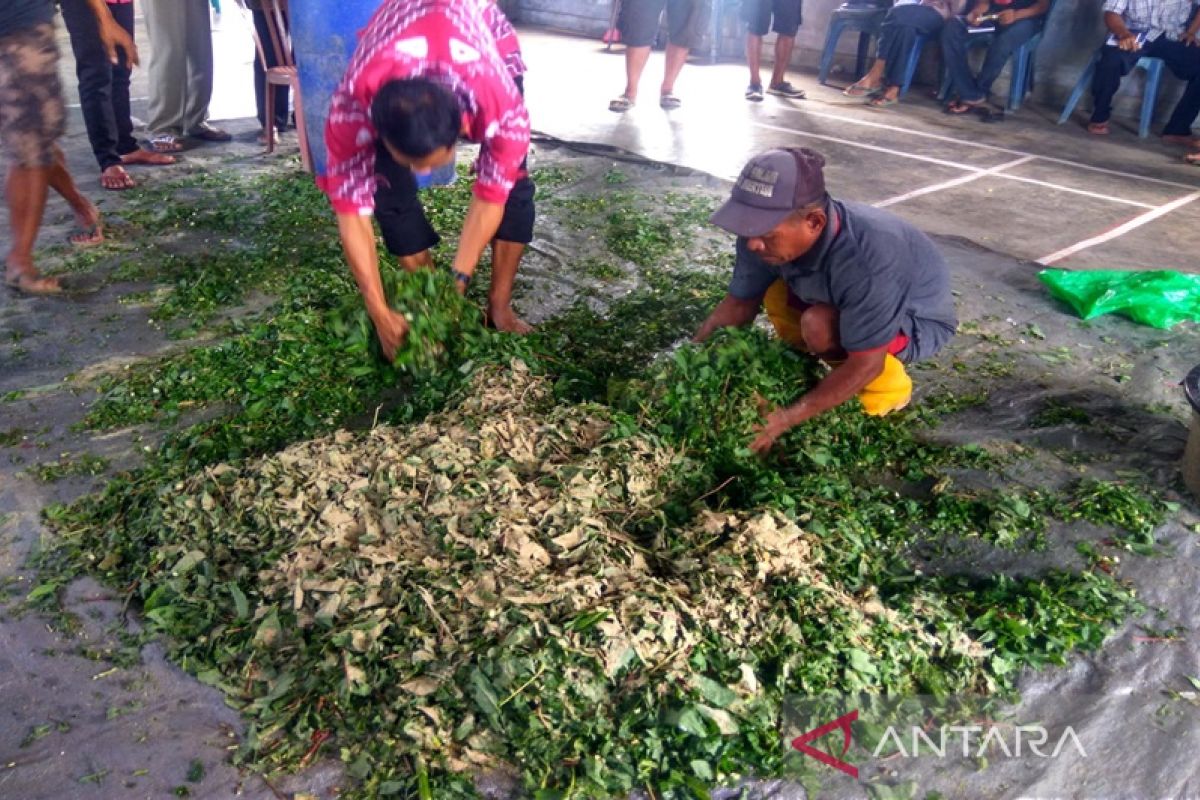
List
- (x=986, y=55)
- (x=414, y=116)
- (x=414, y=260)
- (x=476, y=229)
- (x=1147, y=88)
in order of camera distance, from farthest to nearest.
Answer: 1. (x=986, y=55)
2. (x=1147, y=88)
3. (x=414, y=260)
4. (x=476, y=229)
5. (x=414, y=116)

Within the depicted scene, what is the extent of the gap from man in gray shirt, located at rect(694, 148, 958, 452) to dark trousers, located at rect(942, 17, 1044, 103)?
6.16m

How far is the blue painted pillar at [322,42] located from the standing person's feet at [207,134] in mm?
1539

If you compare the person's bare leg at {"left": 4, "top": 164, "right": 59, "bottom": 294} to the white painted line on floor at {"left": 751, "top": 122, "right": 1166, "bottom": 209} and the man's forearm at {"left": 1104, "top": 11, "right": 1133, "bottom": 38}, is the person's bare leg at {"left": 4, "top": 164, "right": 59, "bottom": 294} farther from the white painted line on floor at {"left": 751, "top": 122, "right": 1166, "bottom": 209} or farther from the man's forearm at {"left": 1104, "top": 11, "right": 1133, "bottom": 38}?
the man's forearm at {"left": 1104, "top": 11, "right": 1133, "bottom": 38}

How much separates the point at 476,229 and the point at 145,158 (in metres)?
3.71

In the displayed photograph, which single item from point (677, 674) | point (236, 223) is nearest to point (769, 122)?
point (236, 223)

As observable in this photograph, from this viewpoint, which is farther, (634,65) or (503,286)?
(634,65)

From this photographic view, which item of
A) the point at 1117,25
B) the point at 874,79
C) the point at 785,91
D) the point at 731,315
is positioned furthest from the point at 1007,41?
the point at 731,315

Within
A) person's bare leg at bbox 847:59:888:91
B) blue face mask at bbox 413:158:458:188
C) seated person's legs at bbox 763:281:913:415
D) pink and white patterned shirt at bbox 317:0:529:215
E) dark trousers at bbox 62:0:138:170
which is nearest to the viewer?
pink and white patterned shirt at bbox 317:0:529:215

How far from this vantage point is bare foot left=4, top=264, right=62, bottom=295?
164 inches

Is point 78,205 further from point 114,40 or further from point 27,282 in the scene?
point 114,40

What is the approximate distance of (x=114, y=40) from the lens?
5.41 metres

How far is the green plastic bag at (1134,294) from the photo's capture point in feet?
13.6

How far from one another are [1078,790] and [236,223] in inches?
184

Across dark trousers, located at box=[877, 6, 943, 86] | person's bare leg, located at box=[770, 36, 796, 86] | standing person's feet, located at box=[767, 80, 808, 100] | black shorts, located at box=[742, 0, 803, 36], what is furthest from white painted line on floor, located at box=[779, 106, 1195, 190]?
dark trousers, located at box=[877, 6, 943, 86]
